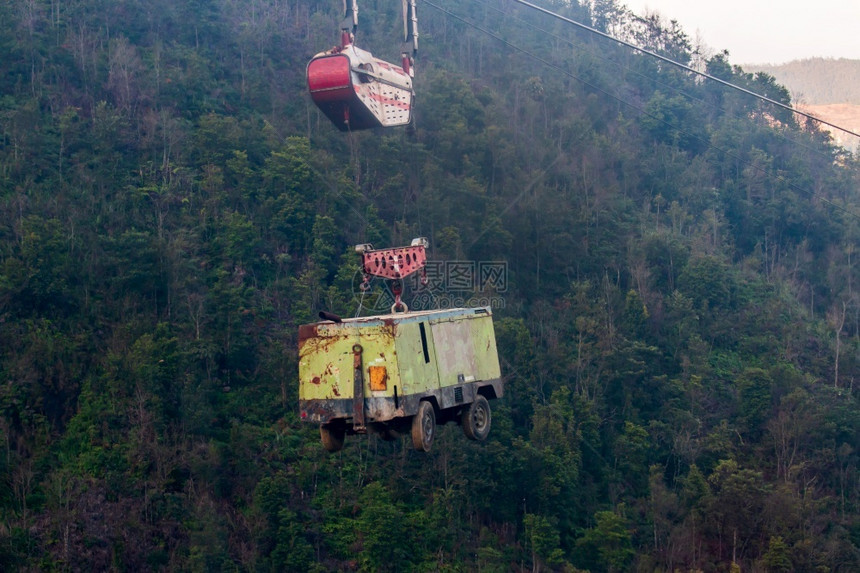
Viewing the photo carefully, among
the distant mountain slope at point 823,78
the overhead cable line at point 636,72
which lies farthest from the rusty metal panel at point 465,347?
the distant mountain slope at point 823,78

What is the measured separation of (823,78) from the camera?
4311 inches

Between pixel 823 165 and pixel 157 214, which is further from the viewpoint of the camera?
pixel 823 165

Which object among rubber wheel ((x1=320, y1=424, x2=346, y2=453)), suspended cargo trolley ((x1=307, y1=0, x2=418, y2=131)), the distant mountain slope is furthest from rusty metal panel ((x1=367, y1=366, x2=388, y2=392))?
the distant mountain slope

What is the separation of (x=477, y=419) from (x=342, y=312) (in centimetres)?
1621

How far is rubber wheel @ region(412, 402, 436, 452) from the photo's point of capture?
1064 cm

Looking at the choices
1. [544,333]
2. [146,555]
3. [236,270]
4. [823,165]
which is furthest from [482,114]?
[823,165]

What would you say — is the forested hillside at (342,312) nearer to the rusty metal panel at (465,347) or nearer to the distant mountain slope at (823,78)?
the rusty metal panel at (465,347)

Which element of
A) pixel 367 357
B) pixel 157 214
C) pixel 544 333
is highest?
pixel 157 214

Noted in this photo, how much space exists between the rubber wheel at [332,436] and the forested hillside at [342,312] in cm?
1301

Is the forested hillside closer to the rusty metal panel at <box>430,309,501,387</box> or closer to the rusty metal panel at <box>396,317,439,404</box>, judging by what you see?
the rusty metal panel at <box>430,309,501,387</box>

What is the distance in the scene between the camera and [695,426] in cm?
3256

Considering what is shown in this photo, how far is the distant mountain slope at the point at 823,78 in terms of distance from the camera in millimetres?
106069

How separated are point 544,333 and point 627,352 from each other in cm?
330

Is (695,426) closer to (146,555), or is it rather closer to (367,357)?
(146,555)
